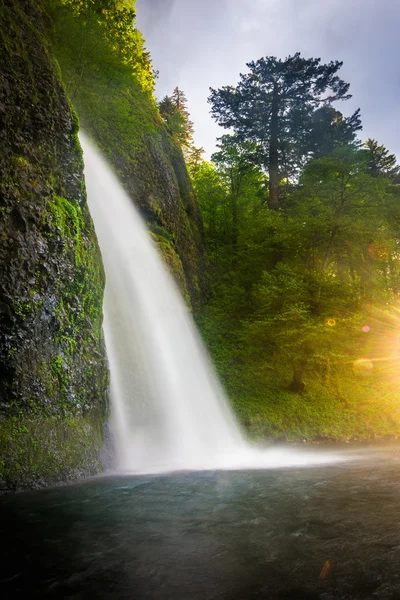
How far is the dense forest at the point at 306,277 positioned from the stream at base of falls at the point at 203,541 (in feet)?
25.1


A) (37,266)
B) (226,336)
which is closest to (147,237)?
(226,336)

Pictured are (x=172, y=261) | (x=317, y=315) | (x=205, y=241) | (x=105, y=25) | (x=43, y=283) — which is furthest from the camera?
(x=205, y=241)

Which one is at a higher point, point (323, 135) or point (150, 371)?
point (323, 135)

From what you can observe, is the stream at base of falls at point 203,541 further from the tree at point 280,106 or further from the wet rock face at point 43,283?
the tree at point 280,106

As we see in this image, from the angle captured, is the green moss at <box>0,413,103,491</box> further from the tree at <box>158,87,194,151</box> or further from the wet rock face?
the tree at <box>158,87,194,151</box>

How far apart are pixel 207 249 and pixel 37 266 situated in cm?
1766

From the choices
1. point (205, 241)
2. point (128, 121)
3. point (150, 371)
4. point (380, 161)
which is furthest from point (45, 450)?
point (380, 161)

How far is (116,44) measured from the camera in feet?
52.7

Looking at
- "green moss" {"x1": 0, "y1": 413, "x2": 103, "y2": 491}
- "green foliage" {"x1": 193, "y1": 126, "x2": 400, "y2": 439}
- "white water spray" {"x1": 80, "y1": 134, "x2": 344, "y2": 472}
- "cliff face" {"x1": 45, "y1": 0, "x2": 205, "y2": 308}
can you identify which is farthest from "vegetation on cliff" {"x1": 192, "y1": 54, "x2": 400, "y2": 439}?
"green moss" {"x1": 0, "y1": 413, "x2": 103, "y2": 491}

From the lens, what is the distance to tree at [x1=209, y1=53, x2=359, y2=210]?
22.2 m

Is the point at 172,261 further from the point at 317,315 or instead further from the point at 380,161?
the point at 380,161

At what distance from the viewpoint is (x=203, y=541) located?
4.23 metres

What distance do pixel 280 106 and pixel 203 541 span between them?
23674mm

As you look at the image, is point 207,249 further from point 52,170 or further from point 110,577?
point 110,577
